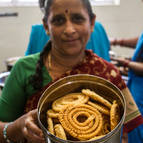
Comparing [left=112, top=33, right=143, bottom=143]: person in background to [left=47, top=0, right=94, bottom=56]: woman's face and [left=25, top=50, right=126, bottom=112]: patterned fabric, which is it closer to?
[left=25, top=50, right=126, bottom=112]: patterned fabric

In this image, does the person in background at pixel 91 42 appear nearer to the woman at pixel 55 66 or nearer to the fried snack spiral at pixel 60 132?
the woman at pixel 55 66

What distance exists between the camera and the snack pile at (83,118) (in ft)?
1.25

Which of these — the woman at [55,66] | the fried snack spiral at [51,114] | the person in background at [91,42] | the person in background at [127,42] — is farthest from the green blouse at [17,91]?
the person in background at [127,42]

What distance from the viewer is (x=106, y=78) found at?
2.38ft

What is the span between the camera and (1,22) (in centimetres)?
239

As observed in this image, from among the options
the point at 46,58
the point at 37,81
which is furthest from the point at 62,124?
the point at 46,58

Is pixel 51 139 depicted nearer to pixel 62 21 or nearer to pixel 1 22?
pixel 62 21

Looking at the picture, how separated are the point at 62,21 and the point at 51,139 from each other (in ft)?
1.48

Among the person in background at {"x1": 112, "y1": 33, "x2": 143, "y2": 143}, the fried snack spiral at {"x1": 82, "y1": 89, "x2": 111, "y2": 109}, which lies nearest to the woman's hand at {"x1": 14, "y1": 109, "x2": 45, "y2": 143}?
the fried snack spiral at {"x1": 82, "y1": 89, "x2": 111, "y2": 109}

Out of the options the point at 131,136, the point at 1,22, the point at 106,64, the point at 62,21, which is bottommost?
the point at 131,136

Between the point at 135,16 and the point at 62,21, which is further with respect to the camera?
the point at 135,16

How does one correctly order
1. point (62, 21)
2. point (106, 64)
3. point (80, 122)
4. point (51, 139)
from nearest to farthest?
point (51, 139) → point (80, 122) → point (62, 21) → point (106, 64)

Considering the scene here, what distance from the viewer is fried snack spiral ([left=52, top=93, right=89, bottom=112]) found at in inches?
17.9

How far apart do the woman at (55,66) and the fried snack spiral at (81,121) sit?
23cm
